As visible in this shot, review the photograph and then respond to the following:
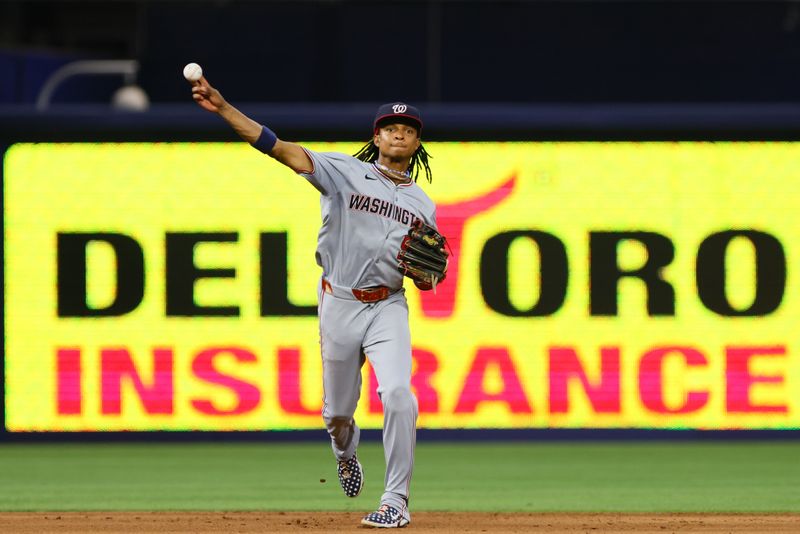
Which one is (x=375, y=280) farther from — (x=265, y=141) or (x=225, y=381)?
(x=225, y=381)

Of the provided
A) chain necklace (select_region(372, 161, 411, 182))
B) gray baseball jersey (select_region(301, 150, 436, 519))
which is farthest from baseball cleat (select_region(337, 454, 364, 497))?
chain necklace (select_region(372, 161, 411, 182))

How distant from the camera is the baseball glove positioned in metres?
7.80

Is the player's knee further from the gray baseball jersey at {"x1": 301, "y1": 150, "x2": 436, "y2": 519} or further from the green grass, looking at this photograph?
the green grass

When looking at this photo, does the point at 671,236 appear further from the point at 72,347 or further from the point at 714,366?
the point at 72,347

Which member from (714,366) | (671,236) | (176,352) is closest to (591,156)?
(671,236)

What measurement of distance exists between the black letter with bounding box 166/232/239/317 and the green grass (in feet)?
3.15

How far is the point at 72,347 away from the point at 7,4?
22.1 metres

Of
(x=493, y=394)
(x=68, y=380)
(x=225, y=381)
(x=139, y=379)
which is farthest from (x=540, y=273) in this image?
(x=68, y=380)

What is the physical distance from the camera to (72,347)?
11.6m

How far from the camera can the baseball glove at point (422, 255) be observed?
25.6 feet

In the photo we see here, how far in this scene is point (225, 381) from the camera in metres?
11.7

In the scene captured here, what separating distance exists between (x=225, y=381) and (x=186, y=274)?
2.60ft

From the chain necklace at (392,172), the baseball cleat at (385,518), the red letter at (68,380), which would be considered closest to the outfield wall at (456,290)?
the red letter at (68,380)

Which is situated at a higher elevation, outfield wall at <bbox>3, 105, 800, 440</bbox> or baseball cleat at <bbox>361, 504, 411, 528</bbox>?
outfield wall at <bbox>3, 105, 800, 440</bbox>
